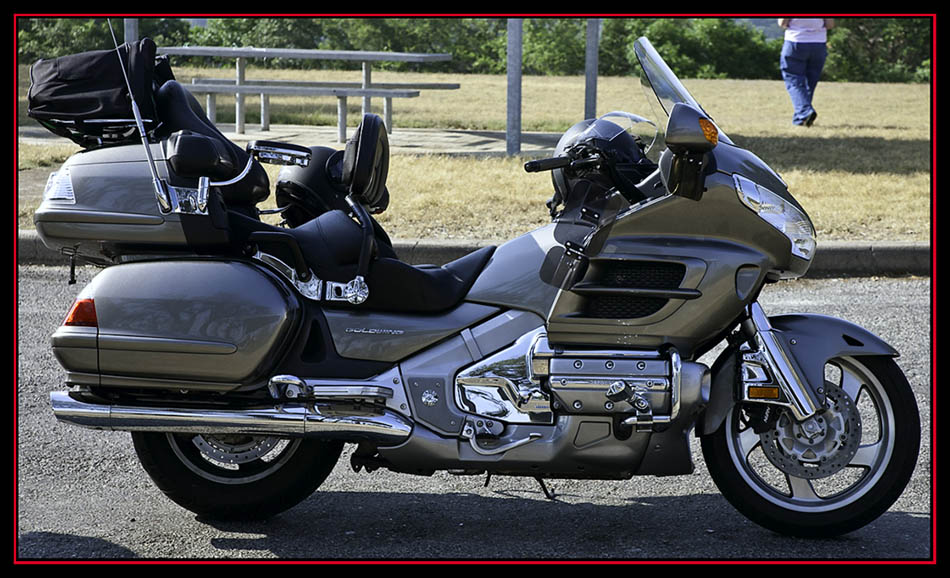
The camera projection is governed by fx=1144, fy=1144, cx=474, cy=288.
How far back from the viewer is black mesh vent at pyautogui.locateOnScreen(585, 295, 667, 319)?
3.30 metres

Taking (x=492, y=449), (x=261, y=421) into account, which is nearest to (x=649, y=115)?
(x=492, y=449)

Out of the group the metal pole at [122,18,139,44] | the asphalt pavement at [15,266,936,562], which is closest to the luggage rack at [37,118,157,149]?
the asphalt pavement at [15,266,936,562]

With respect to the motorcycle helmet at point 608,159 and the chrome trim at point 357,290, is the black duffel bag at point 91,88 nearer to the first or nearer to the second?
the chrome trim at point 357,290

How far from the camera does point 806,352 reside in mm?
3352

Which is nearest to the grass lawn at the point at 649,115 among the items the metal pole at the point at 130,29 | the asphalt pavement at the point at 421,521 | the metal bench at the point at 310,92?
the metal bench at the point at 310,92

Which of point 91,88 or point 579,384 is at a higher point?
point 91,88

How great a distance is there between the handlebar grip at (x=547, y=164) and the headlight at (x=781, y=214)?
1.59ft

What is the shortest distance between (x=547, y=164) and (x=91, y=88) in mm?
1370

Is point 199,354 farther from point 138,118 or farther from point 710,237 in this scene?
→ point 710,237

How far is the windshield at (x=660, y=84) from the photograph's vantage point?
11.4ft

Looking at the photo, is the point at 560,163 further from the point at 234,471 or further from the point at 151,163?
the point at 234,471

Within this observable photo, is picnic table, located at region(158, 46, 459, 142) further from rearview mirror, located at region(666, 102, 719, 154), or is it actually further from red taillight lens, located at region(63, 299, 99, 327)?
rearview mirror, located at region(666, 102, 719, 154)

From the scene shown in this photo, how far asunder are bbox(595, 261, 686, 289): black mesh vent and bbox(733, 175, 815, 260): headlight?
299 mm

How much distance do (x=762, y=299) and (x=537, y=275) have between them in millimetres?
3401
